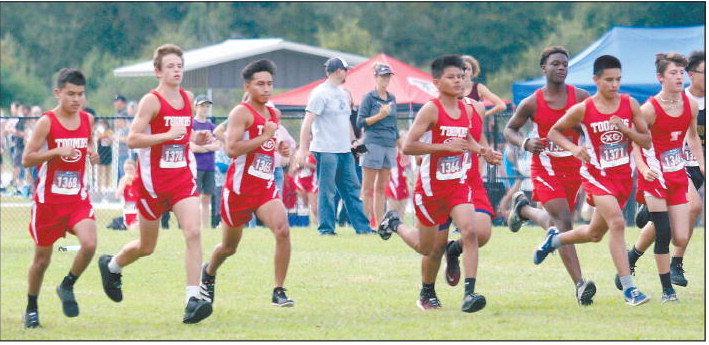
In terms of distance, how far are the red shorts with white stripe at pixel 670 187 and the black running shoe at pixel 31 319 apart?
16.5 feet

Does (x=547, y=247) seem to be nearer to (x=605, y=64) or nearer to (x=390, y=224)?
(x=390, y=224)

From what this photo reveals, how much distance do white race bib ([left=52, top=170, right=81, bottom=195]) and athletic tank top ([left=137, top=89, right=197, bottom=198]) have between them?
20.9 inches

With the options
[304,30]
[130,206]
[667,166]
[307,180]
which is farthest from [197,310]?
[304,30]

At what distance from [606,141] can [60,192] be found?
13.9 ft

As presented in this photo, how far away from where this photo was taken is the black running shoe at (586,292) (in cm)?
1067

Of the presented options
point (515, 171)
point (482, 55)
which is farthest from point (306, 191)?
point (482, 55)

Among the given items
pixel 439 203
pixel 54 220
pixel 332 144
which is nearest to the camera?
pixel 54 220

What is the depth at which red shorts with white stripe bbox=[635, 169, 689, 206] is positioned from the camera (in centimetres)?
1094

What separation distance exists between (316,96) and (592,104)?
22.6 feet

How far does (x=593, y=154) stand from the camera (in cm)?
1047

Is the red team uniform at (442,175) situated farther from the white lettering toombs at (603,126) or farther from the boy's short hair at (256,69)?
the boy's short hair at (256,69)

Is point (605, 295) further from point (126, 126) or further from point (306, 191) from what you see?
point (126, 126)

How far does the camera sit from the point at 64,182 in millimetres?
9984

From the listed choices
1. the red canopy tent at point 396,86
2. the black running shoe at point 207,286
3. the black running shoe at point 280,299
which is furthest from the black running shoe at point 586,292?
the red canopy tent at point 396,86
